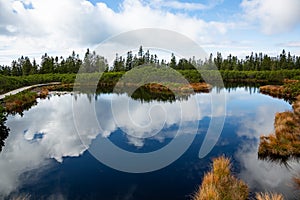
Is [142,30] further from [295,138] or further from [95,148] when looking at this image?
[295,138]

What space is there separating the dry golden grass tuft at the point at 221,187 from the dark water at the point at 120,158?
67 centimetres

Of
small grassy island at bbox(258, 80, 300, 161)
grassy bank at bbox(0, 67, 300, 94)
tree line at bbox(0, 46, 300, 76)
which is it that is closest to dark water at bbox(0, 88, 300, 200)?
small grassy island at bbox(258, 80, 300, 161)

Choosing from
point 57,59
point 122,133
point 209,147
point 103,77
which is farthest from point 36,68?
point 209,147

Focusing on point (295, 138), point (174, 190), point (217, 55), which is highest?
point (217, 55)

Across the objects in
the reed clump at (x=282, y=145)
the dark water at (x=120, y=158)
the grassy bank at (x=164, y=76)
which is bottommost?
the dark water at (x=120, y=158)

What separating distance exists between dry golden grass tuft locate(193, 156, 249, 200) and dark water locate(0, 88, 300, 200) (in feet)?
2.19

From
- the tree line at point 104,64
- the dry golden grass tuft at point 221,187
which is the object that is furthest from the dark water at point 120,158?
the tree line at point 104,64

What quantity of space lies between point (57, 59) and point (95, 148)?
56.9 metres

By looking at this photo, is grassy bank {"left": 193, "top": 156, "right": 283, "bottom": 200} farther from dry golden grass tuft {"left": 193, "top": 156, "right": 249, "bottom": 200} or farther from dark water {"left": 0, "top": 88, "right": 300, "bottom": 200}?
dark water {"left": 0, "top": 88, "right": 300, "bottom": 200}

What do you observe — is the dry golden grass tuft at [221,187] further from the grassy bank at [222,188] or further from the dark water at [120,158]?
the dark water at [120,158]

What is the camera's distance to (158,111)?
2242cm

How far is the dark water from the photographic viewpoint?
8.56 metres

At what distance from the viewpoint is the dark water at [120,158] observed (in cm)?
856

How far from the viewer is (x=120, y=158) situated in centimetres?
1157
